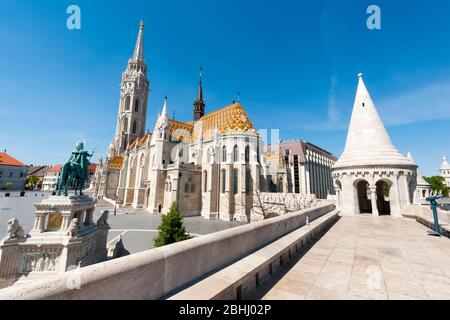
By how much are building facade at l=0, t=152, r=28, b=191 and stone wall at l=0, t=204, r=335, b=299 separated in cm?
8241

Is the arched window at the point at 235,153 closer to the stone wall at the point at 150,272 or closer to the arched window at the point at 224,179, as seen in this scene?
the arched window at the point at 224,179

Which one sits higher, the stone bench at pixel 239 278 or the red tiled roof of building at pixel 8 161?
the red tiled roof of building at pixel 8 161

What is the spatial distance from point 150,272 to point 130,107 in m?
56.4

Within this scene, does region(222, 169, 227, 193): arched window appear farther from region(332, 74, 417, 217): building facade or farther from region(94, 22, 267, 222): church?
region(332, 74, 417, 217): building facade

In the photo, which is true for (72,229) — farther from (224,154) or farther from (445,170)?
(445,170)

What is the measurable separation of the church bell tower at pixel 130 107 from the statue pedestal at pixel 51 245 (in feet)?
151

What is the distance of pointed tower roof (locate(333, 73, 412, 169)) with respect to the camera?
Answer: 46.0 feet

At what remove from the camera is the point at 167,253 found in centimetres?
264

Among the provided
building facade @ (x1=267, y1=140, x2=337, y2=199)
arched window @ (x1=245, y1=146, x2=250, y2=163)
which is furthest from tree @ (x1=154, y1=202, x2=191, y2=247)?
building facade @ (x1=267, y1=140, x2=337, y2=199)

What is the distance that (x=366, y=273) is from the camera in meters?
4.05

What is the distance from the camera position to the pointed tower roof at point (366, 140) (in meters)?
14.0

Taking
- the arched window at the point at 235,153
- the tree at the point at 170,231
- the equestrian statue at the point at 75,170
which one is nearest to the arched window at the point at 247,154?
the arched window at the point at 235,153
